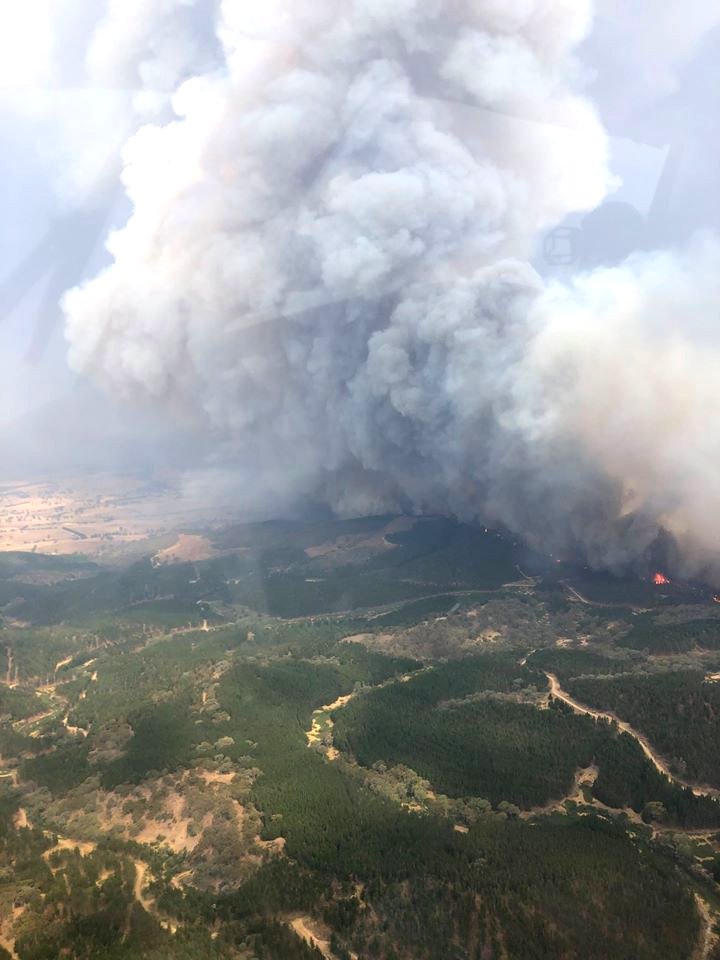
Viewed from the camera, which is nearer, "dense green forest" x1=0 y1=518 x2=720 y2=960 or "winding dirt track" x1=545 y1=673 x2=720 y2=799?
"dense green forest" x1=0 y1=518 x2=720 y2=960

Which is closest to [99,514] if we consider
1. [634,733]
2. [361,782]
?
[361,782]

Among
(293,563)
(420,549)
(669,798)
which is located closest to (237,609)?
(293,563)

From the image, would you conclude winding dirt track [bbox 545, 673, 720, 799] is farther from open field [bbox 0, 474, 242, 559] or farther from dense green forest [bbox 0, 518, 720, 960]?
open field [bbox 0, 474, 242, 559]

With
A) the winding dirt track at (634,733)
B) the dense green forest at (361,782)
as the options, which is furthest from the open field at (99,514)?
the winding dirt track at (634,733)

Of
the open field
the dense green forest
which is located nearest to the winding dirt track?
the dense green forest

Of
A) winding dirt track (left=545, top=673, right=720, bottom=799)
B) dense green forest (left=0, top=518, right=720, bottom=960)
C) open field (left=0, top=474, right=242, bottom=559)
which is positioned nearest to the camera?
dense green forest (left=0, top=518, right=720, bottom=960)

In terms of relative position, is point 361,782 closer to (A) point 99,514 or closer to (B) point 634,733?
(B) point 634,733

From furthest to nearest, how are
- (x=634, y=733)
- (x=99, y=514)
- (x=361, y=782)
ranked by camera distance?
(x=99, y=514), (x=634, y=733), (x=361, y=782)

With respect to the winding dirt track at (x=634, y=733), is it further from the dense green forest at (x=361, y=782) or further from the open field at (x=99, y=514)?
the open field at (x=99, y=514)

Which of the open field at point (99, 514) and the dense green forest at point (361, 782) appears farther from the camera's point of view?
the open field at point (99, 514)
